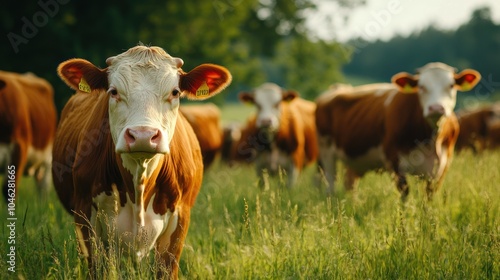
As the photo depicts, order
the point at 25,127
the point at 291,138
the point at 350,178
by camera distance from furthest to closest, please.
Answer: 1. the point at 291,138
2. the point at 350,178
3. the point at 25,127

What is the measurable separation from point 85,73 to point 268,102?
7438 mm

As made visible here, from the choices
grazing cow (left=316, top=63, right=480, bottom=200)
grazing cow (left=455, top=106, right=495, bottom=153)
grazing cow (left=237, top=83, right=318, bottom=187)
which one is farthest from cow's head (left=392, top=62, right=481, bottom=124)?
grazing cow (left=455, top=106, right=495, bottom=153)

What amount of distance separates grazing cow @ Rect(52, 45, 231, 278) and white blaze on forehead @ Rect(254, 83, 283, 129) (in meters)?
6.31

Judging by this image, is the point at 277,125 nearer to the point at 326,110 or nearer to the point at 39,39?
the point at 326,110

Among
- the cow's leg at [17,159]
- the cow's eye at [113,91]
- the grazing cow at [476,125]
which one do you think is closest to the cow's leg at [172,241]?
the cow's eye at [113,91]

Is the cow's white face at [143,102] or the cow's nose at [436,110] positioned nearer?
the cow's white face at [143,102]

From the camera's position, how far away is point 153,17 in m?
19.4

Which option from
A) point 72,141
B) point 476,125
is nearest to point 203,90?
point 72,141

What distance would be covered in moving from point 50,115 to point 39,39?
→ 6179mm

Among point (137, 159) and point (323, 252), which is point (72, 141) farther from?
point (323, 252)

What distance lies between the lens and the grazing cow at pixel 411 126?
7.25m

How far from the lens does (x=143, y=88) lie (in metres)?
3.70

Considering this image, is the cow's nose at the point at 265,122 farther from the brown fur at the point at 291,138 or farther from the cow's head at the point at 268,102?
the brown fur at the point at 291,138

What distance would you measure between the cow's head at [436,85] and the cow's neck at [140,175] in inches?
157
